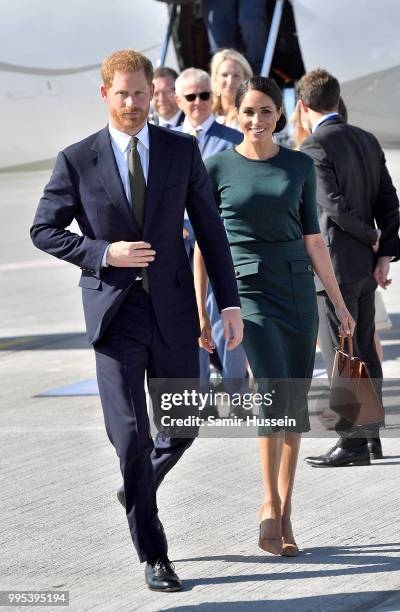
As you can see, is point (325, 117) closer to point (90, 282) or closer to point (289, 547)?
point (90, 282)

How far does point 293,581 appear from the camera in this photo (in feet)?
12.7

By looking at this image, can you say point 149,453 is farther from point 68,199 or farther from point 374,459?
point 374,459

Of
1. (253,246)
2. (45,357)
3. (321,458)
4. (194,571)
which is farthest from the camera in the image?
(45,357)

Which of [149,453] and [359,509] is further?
[359,509]

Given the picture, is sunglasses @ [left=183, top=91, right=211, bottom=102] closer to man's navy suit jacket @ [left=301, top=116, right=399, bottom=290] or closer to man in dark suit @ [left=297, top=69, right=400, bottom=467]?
man in dark suit @ [left=297, top=69, right=400, bottom=467]

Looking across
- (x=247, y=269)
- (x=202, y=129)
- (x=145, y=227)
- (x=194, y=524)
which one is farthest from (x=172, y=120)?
(x=145, y=227)

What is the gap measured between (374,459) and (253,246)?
1.45m

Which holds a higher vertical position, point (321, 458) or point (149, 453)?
point (149, 453)

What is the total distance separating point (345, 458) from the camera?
5.24 metres

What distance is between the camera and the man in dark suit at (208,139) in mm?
6262

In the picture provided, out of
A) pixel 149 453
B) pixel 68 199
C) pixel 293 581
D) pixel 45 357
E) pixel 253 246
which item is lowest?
pixel 45 357

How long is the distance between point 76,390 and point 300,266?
305cm

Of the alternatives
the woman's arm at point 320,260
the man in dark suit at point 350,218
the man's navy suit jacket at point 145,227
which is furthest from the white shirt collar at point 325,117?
the man's navy suit jacket at point 145,227

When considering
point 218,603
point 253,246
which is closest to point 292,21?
point 253,246
